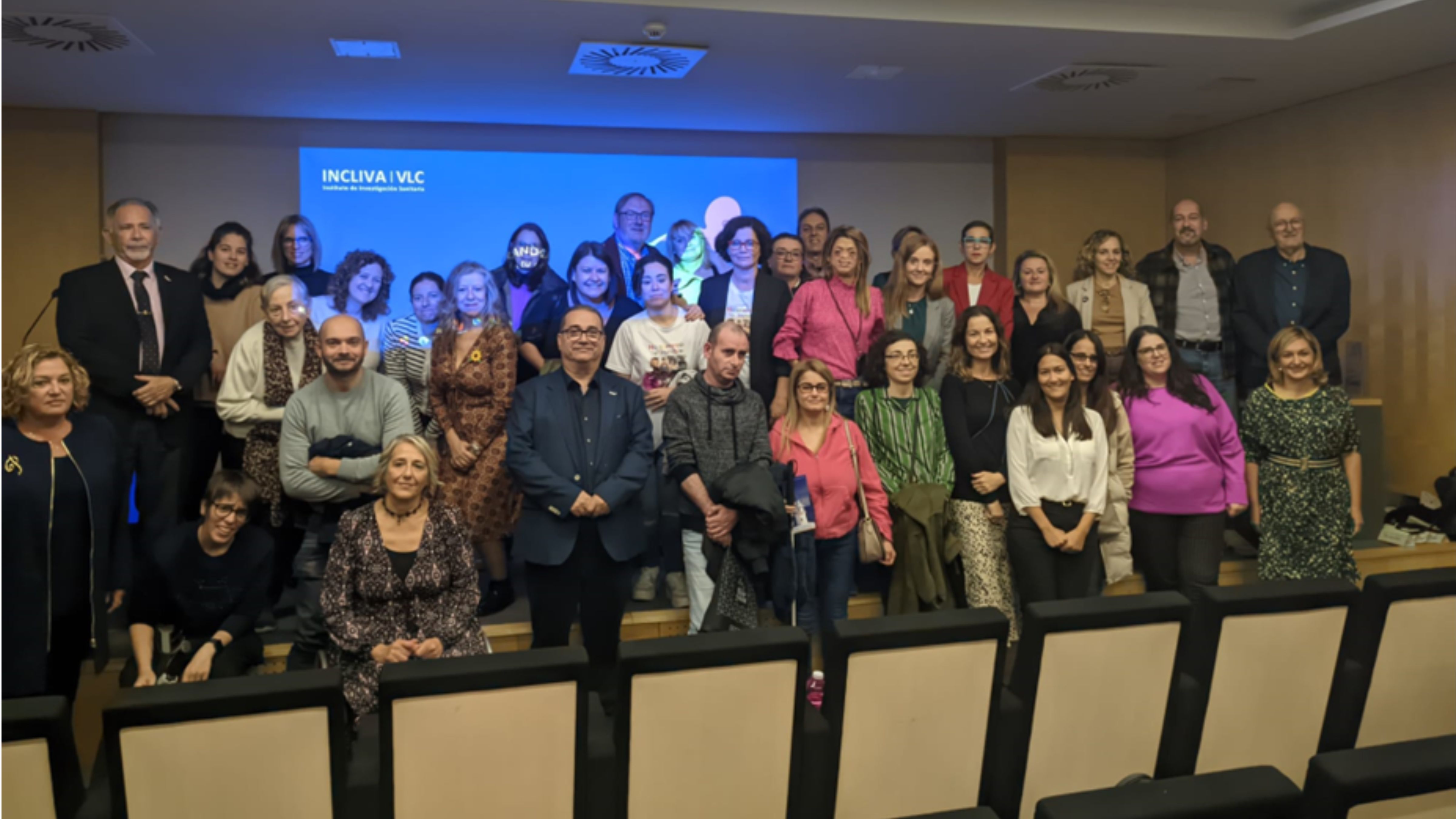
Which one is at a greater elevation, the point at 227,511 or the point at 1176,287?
the point at 1176,287

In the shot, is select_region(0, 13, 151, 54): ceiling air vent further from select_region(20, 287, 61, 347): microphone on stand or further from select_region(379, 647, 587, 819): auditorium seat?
select_region(379, 647, 587, 819): auditorium seat

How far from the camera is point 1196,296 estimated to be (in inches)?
180

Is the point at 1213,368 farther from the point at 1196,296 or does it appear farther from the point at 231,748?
the point at 231,748

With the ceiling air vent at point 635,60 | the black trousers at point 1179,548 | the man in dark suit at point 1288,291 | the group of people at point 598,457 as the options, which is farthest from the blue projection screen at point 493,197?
the black trousers at point 1179,548

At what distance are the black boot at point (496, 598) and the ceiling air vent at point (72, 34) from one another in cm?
271

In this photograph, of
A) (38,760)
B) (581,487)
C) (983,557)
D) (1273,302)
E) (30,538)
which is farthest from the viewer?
(1273,302)

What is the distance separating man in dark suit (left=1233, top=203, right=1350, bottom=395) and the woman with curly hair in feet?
12.8

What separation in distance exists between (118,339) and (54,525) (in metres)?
1.04

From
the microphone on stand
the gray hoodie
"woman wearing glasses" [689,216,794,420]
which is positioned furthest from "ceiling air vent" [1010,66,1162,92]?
the microphone on stand

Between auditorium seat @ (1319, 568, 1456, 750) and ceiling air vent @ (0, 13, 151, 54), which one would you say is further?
ceiling air vent @ (0, 13, 151, 54)

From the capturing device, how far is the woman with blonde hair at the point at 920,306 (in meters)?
3.92

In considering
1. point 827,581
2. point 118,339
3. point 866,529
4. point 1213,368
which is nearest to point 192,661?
point 118,339

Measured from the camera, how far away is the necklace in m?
2.80

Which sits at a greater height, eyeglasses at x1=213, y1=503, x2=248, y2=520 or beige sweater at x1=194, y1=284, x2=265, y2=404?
beige sweater at x1=194, y1=284, x2=265, y2=404
